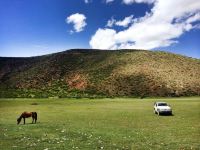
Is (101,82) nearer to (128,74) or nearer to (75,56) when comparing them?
(128,74)

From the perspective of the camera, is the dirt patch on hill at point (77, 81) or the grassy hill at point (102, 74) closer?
the grassy hill at point (102, 74)

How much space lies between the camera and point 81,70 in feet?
527

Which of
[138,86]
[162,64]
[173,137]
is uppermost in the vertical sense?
[162,64]

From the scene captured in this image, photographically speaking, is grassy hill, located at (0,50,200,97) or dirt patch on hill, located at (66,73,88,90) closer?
grassy hill, located at (0,50,200,97)

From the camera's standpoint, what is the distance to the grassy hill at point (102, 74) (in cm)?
13012

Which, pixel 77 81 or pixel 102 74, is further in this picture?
pixel 102 74

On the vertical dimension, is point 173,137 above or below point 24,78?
below

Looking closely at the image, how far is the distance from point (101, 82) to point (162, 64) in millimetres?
32781

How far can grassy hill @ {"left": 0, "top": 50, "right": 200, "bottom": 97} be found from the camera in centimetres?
13012

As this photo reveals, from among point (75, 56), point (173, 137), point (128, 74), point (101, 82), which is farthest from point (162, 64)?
point (173, 137)

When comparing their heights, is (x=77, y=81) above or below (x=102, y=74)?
below

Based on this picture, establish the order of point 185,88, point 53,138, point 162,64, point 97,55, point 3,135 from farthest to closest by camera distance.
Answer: point 97,55, point 162,64, point 185,88, point 3,135, point 53,138

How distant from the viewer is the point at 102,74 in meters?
151

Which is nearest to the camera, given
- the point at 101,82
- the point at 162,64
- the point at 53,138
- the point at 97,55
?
the point at 53,138
